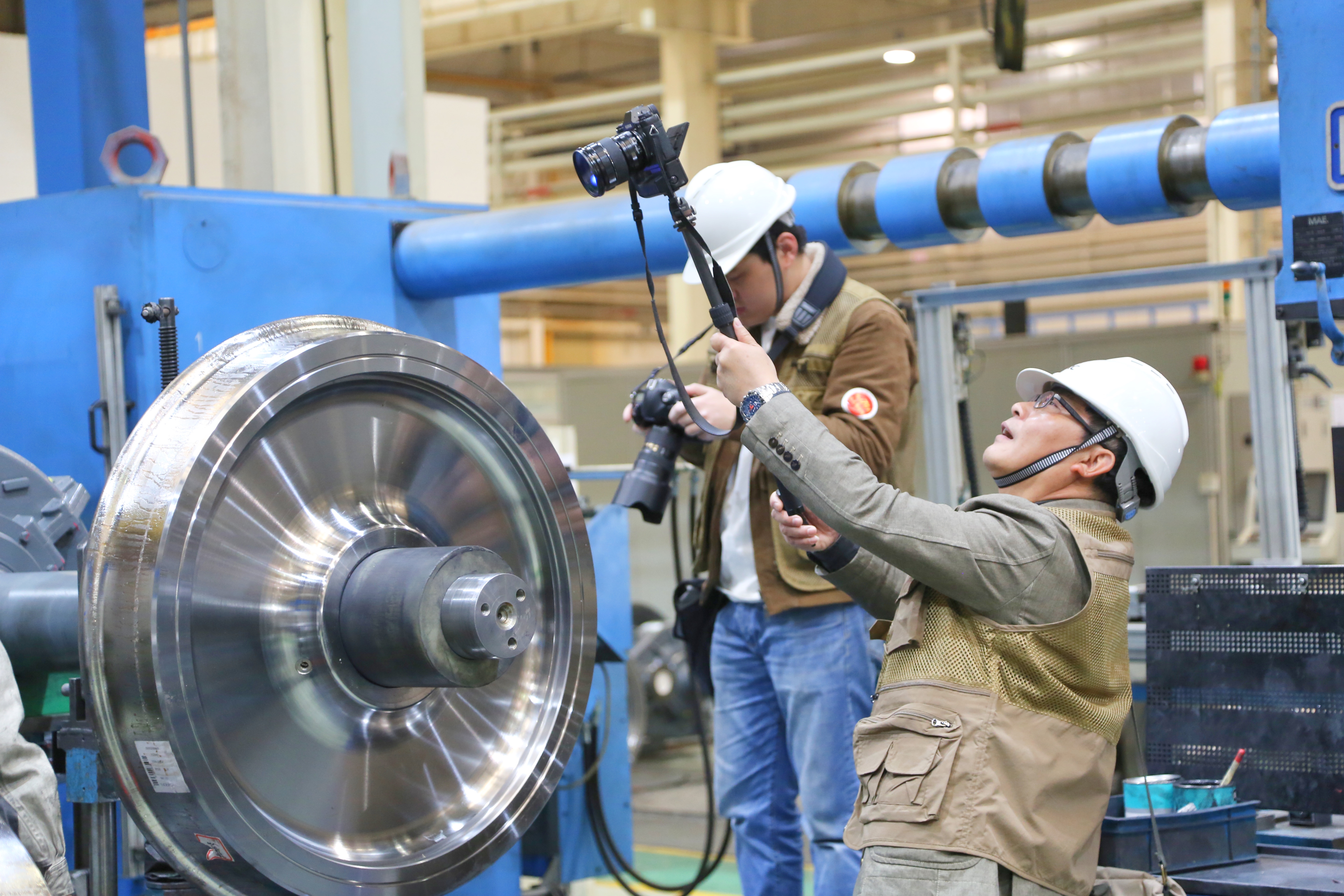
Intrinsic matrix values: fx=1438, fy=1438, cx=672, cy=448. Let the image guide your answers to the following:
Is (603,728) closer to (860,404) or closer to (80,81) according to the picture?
(860,404)

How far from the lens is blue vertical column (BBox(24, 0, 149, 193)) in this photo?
2471 millimetres

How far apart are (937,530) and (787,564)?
2.32ft

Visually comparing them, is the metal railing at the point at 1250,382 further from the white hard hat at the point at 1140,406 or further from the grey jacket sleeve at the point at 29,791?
the grey jacket sleeve at the point at 29,791

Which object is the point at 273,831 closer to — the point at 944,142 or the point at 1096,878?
the point at 1096,878

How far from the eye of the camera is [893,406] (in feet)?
7.40

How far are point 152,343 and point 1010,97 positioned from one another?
596 cm

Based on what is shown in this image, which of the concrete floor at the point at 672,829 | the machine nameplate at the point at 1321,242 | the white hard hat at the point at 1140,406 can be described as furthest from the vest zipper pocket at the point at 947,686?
the concrete floor at the point at 672,829

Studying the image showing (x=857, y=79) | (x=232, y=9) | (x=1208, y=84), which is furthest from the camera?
(x=857, y=79)

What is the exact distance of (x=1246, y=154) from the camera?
6.78 ft

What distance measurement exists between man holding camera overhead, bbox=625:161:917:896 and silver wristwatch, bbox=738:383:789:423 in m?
0.55

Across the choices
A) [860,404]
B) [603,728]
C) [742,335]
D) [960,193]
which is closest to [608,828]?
[603,728]

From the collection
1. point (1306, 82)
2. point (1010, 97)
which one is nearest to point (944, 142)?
point (1010, 97)

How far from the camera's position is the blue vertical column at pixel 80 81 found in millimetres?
2471

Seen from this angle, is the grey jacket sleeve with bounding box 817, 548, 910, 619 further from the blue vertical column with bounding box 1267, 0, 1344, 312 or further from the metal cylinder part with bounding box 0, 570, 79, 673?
the metal cylinder part with bounding box 0, 570, 79, 673
